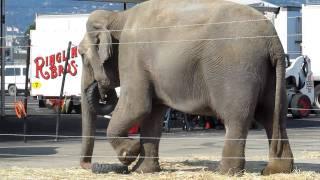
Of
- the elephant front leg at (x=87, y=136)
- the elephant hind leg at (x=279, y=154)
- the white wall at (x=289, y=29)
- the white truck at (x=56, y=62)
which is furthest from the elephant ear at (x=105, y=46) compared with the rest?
the white wall at (x=289, y=29)

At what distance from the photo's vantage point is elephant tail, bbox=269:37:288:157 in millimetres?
13289

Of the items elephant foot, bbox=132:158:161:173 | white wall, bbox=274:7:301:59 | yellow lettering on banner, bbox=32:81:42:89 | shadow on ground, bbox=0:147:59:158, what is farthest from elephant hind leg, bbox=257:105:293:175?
white wall, bbox=274:7:301:59

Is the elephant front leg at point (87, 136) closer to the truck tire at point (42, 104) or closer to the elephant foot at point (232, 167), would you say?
the elephant foot at point (232, 167)

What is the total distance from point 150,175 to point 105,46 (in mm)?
2103

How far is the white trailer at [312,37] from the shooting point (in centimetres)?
3878

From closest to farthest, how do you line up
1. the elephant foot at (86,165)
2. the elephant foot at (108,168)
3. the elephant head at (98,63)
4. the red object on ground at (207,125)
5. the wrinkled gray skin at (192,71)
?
the wrinkled gray skin at (192,71) → the elephant foot at (108,168) → the elephant head at (98,63) → the elephant foot at (86,165) → the red object on ground at (207,125)

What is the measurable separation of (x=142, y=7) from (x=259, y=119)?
2500 millimetres

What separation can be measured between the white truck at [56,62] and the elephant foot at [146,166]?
18.9 m

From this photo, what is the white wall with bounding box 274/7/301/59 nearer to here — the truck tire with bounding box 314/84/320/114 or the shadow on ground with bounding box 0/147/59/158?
the truck tire with bounding box 314/84/320/114

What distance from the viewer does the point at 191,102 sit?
13.8 meters

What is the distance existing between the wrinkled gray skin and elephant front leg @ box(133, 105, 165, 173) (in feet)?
0.05

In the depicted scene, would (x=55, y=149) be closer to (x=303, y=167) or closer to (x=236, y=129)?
(x=303, y=167)

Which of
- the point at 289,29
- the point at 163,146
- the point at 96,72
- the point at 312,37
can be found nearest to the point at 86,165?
the point at 96,72

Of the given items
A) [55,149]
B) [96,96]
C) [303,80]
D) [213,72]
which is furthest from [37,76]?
[213,72]
